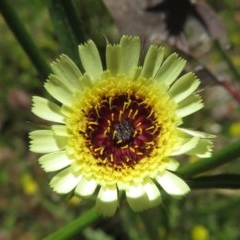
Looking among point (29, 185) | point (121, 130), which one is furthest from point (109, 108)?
point (29, 185)

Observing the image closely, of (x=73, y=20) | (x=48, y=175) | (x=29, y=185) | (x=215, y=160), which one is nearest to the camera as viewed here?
(x=215, y=160)

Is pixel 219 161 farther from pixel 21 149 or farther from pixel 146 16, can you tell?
pixel 21 149

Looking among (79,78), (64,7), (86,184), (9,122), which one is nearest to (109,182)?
(86,184)

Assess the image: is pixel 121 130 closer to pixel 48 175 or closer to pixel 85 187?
pixel 85 187

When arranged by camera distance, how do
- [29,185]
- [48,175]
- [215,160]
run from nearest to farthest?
1. [215,160]
2. [48,175]
3. [29,185]

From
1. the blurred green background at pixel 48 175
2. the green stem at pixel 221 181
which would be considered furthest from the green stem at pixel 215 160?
the blurred green background at pixel 48 175

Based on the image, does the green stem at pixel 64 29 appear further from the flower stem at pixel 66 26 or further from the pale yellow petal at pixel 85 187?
the pale yellow petal at pixel 85 187

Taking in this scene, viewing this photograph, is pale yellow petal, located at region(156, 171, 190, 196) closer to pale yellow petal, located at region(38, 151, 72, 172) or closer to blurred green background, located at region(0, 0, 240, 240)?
pale yellow petal, located at region(38, 151, 72, 172)

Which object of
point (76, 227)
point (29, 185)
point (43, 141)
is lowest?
point (76, 227)
